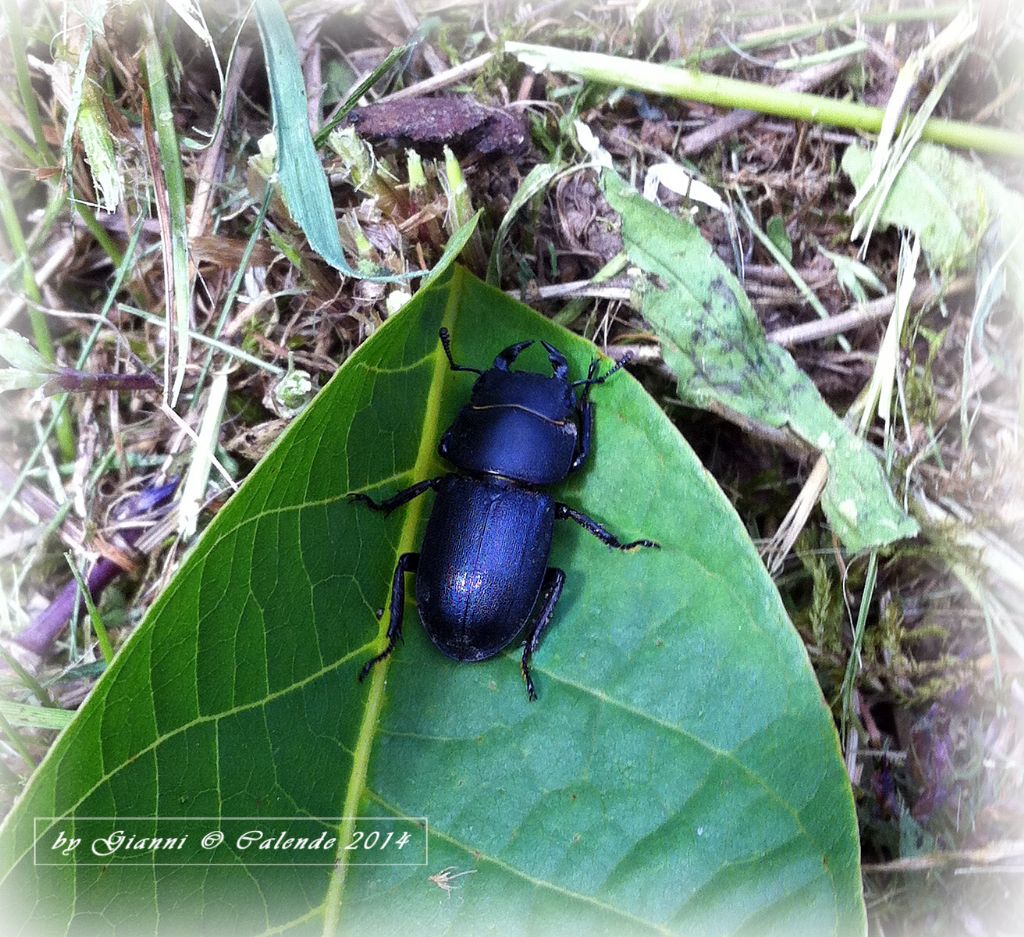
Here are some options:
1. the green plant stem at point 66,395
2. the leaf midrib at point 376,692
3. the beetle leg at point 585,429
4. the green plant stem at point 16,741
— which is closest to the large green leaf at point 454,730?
the leaf midrib at point 376,692

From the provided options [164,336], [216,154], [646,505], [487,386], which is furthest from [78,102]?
[646,505]

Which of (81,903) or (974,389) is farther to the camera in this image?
(974,389)

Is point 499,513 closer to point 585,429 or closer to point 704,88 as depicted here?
point 585,429

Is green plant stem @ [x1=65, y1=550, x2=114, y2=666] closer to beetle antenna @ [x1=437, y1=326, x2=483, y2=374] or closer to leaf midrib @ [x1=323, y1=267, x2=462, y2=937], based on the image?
leaf midrib @ [x1=323, y1=267, x2=462, y2=937]

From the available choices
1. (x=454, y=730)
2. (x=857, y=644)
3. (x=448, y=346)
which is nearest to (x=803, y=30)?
(x=448, y=346)

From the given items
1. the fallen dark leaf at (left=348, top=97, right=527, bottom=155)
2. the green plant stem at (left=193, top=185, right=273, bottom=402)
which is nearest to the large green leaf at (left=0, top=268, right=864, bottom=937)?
the fallen dark leaf at (left=348, top=97, right=527, bottom=155)

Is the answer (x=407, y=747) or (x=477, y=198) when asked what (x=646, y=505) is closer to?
(x=407, y=747)
